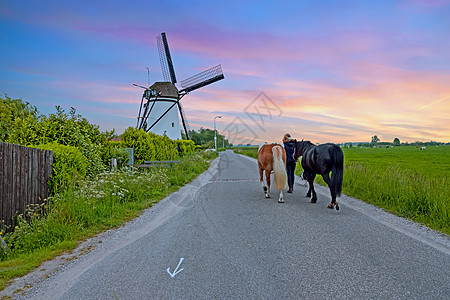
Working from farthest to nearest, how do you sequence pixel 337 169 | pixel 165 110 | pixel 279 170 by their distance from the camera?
Result: pixel 165 110 → pixel 279 170 → pixel 337 169

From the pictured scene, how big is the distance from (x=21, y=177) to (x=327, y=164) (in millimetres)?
6721

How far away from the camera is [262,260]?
11.9ft

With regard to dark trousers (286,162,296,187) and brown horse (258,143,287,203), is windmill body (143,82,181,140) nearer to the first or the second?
dark trousers (286,162,296,187)

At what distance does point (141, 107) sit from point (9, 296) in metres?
35.4

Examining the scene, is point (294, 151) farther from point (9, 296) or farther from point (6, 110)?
point (6, 110)

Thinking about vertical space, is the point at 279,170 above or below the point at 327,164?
below

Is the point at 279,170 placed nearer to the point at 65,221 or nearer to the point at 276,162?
the point at 276,162

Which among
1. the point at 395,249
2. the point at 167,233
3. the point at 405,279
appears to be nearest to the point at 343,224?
the point at 395,249

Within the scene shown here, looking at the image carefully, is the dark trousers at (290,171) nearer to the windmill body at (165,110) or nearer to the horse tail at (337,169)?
the horse tail at (337,169)

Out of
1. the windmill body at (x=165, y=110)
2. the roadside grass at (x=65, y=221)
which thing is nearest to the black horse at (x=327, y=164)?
the roadside grass at (x=65, y=221)

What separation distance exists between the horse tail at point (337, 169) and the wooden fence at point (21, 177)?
6467 millimetres

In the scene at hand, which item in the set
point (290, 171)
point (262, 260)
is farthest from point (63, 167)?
point (290, 171)

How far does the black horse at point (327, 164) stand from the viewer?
660cm

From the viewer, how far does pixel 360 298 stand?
8.87 feet
